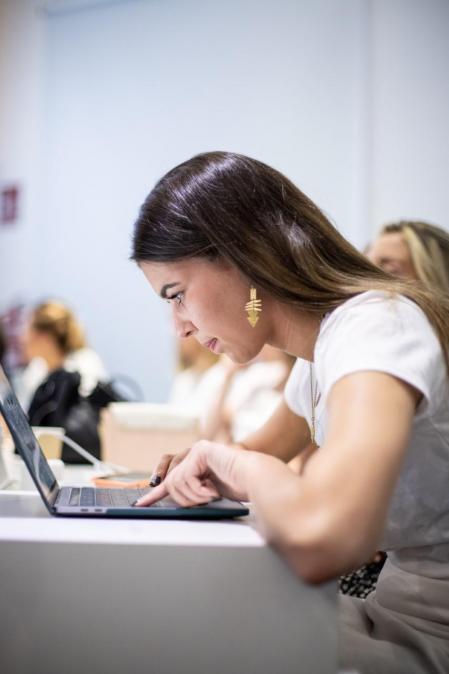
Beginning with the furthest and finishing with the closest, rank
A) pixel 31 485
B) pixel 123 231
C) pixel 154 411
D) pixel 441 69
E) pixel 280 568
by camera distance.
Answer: pixel 123 231 < pixel 441 69 < pixel 154 411 < pixel 31 485 < pixel 280 568

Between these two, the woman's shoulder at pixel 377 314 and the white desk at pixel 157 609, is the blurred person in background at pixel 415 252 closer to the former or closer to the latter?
the woman's shoulder at pixel 377 314

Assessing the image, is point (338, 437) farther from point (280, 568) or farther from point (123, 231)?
point (123, 231)

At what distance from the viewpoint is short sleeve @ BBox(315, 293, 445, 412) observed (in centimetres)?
70

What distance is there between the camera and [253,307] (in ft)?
3.00

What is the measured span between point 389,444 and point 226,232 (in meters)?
0.35

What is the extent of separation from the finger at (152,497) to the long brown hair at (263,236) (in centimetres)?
26

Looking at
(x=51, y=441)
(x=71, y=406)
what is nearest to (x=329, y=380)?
(x=51, y=441)

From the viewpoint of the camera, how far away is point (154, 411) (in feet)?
6.03

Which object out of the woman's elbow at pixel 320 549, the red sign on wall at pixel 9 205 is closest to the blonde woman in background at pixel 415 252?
the woman's elbow at pixel 320 549

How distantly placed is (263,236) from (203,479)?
0.95 feet

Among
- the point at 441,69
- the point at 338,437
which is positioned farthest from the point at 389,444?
the point at 441,69

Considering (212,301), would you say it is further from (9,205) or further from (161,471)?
(9,205)

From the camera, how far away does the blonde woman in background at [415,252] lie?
6.39 feet

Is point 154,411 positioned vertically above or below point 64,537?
below
